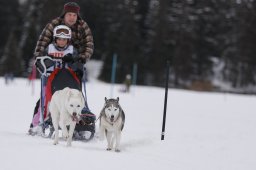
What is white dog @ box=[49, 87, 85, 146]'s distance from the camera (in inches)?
289

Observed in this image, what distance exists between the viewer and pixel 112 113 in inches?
306

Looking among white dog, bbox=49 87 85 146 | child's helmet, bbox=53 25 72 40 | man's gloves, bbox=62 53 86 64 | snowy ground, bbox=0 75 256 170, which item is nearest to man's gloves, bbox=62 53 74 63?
man's gloves, bbox=62 53 86 64

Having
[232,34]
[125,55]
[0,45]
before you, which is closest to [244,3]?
[232,34]

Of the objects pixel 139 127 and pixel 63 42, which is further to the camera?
pixel 139 127

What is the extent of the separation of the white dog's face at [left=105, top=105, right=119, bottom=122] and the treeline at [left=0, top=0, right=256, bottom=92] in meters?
46.2

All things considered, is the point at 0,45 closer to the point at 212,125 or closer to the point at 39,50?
the point at 212,125

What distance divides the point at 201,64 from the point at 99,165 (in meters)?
56.4

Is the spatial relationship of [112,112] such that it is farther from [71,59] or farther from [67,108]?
[71,59]

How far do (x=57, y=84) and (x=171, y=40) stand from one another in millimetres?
53164

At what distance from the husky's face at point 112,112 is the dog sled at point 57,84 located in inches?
36.0

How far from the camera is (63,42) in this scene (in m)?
8.76

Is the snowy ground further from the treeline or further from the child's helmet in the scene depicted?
the treeline

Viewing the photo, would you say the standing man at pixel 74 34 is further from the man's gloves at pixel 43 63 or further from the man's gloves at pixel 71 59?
the man's gloves at pixel 43 63

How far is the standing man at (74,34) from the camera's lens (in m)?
9.01
